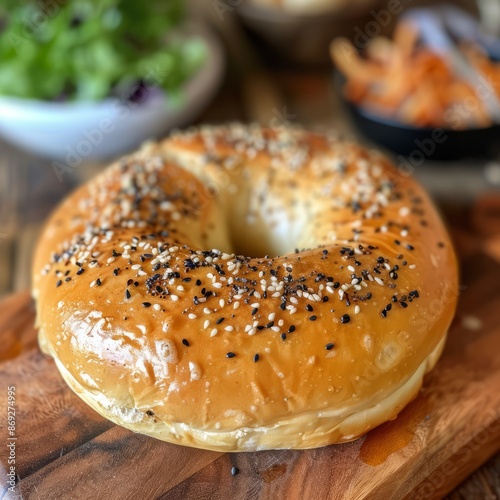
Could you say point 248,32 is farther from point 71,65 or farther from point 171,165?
point 171,165

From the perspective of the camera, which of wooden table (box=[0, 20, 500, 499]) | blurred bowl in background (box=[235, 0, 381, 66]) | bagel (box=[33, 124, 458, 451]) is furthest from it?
blurred bowl in background (box=[235, 0, 381, 66])

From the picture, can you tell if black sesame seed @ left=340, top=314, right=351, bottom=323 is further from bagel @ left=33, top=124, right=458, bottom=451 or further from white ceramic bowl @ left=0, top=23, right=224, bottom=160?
white ceramic bowl @ left=0, top=23, right=224, bottom=160

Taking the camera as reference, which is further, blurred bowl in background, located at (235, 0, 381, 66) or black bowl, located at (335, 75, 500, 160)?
blurred bowl in background, located at (235, 0, 381, 66)

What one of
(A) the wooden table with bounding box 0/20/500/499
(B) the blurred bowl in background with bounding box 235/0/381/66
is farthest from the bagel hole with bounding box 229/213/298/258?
(B) the blurred bowl in background with bounding box 235/0/381/66

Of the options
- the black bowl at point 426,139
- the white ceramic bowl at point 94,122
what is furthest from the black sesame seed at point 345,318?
the white ceramic bowl at point 94,122

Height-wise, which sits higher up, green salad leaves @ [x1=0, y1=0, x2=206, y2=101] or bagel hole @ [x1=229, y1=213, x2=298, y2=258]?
green salad leaves @ [x1=0, y1=0, x2=206, y2=101]

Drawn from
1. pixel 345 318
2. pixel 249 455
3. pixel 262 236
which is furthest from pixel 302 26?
pixel 249 455
